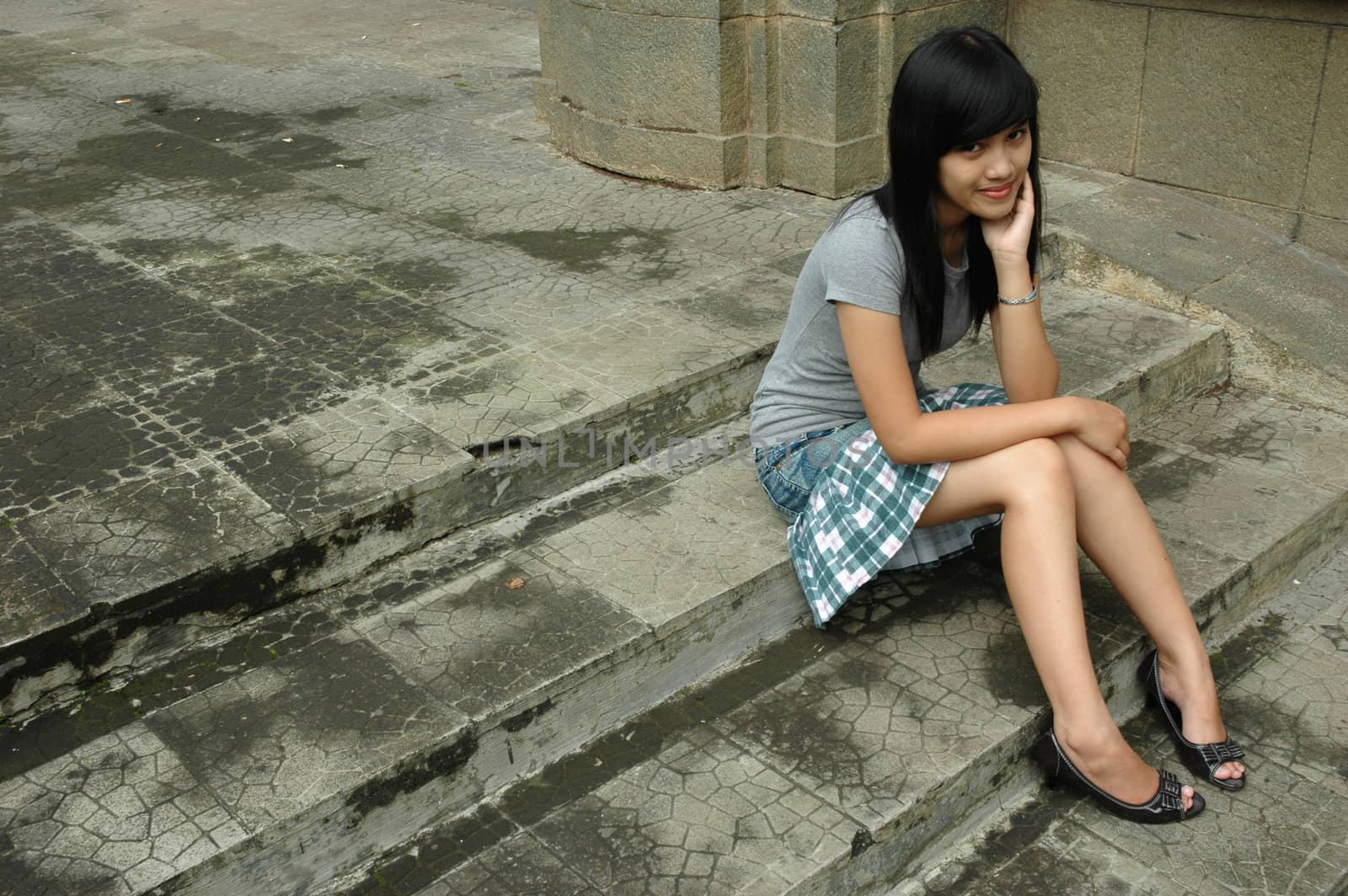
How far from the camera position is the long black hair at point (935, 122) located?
2.68 meters

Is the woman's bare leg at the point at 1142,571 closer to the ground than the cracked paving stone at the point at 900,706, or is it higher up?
higher up

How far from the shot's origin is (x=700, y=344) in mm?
4160

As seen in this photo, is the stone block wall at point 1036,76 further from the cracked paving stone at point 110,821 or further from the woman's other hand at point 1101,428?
the cracked paving stone at point 110,821

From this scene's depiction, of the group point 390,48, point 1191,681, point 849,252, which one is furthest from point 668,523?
point 390,48

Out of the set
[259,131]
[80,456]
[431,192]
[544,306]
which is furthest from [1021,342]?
[259,131]

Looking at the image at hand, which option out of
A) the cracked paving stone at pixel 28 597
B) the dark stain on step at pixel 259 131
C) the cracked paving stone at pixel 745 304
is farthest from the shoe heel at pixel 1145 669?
the dark stain on step at pixel 259 131

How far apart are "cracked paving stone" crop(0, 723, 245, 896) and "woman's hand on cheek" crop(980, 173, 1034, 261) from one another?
2036 millimetres

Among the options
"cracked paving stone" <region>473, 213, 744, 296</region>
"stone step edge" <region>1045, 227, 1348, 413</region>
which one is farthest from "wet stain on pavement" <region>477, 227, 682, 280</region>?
"stone step edge" <region>1045, 227, 1348, 413</region>

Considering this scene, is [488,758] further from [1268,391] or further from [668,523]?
[1268,391]

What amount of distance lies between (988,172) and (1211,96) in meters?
2.89

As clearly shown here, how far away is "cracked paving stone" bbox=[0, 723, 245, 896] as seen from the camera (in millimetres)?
2408

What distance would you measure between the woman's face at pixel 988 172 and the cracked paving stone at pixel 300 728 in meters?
1.57

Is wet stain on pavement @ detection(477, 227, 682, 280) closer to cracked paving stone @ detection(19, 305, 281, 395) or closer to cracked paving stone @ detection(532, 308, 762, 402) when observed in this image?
cracked paving stone @ detection(532, 308, 762, 402)

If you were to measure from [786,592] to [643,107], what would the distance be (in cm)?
322
